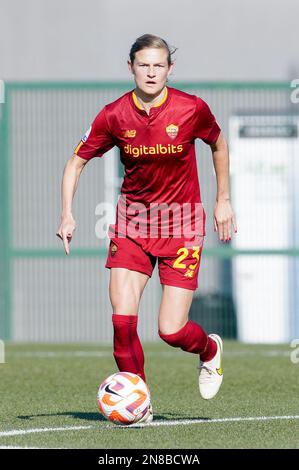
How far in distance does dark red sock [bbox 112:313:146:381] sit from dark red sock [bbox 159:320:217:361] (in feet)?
0.74

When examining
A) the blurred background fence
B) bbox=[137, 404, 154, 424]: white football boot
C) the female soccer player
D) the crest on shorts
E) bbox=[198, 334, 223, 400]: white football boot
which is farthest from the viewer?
the blurred background fence

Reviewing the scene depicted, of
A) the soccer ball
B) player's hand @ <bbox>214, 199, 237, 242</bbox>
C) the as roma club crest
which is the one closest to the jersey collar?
the as roma club crest

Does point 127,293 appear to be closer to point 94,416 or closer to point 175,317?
point 175,317

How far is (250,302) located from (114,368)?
17.2 ft

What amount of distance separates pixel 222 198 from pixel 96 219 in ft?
29.3

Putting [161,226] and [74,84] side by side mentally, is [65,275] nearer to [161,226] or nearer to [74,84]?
[74,84]

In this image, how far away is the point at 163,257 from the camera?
8.34 meters

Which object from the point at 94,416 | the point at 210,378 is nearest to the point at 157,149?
the point at 210,378

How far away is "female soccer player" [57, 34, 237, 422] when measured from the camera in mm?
8133

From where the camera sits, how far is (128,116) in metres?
8.16

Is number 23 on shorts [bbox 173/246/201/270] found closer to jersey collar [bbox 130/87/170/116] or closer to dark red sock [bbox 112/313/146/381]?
dark red sock [bbox 112/313/146/381]

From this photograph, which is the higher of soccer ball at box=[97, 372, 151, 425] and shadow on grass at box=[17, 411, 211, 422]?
soccer ball at box=[97, 372, 151, 425]

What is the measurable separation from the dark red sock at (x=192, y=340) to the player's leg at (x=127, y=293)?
0.82 ft
